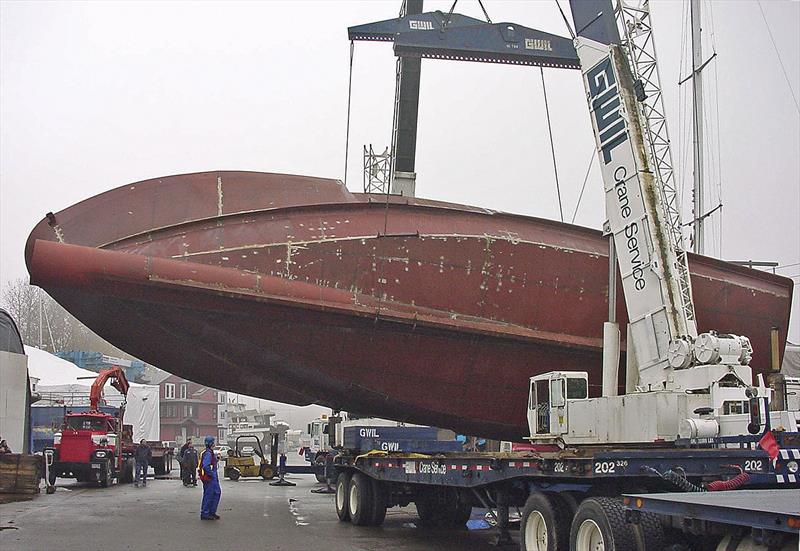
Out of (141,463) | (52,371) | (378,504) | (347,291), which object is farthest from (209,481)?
(52,371)

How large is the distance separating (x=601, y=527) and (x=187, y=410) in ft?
277

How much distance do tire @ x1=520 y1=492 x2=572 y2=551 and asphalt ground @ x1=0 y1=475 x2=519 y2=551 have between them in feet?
9.40

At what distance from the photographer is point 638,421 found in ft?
32.2

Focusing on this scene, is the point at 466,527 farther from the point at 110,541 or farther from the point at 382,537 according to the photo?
the point at 110,541

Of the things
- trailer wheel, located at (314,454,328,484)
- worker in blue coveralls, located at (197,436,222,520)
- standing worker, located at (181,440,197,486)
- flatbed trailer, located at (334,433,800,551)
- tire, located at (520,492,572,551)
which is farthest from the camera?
trailer wheel, located at (314,454,328,484)

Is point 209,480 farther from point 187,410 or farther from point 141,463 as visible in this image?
point 187,410

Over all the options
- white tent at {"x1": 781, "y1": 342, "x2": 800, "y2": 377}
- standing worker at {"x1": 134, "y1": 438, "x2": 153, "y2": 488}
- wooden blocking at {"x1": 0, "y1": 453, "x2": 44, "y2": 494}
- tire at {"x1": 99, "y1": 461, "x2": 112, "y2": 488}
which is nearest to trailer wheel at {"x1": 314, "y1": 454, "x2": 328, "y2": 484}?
standing worker at {"x1": 134, "y1": 438, "x2": 153, "y2": 488}

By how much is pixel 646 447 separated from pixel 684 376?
96cm

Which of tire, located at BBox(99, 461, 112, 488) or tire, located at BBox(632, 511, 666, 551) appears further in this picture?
tire, located at BBox(99, 461, 112, 488)

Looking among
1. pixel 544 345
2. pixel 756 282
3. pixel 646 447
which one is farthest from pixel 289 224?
pixel 756 282

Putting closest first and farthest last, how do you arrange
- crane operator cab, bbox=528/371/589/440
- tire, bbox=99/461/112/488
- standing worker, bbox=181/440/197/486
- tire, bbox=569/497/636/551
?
tire, bbox=569/497/636/551 < crane operator cab, bbox=528/371/589/440 < tire, bbox=99/461/112/488 < standing worker, bbox=181/440/197/486

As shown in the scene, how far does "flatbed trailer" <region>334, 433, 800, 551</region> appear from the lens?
7359mm

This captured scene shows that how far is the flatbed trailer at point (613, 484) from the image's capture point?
290 inches

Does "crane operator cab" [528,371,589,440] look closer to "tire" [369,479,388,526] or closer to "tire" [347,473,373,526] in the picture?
"tire" [369,479,388,526]
